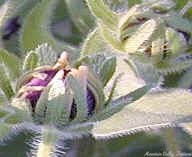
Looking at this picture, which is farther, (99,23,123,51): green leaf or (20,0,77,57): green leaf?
(20,0,77,57): green leaf

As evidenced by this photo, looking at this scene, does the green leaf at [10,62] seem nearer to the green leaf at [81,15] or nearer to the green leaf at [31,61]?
the green leaf at [31,61]

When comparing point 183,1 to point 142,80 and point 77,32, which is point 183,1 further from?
point 77,32

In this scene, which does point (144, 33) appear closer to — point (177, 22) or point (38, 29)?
point (177, 22)

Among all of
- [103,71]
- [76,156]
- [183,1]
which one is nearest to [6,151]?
[76,156]

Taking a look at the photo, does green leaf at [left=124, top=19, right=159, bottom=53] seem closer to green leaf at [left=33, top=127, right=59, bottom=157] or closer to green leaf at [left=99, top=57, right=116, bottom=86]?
green leaf at [left=99, top=57, right=116, bottom=86]

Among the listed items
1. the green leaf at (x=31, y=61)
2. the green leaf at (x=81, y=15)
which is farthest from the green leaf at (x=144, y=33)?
the green leaf at (x=81, y=15)

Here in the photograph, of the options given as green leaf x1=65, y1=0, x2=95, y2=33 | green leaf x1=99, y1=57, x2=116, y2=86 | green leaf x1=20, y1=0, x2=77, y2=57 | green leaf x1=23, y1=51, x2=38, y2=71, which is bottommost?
green leaf x1=65, y1=0, x2=95, y2=33

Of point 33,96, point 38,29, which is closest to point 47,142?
point 33,96

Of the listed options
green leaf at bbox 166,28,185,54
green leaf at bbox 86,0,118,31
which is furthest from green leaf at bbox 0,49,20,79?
green leaf at bbox 166,28,185,54
